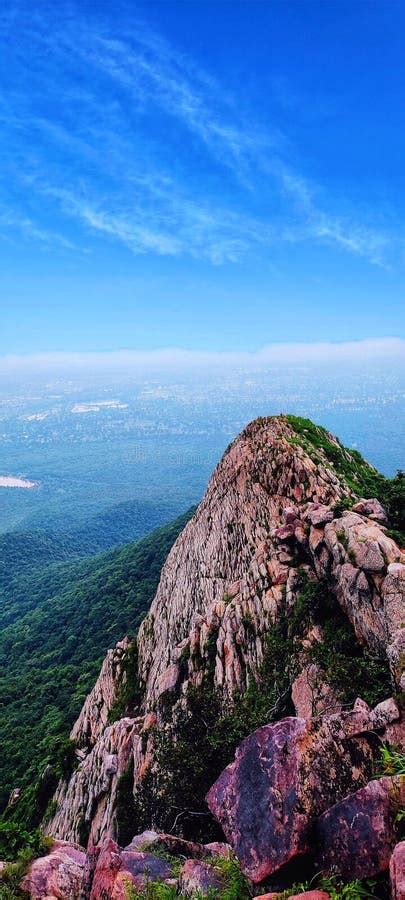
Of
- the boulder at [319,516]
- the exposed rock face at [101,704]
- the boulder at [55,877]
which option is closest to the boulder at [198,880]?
the boulder at [55,877]

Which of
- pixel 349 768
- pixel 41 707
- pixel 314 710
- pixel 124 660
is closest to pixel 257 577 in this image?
pixel 314 710

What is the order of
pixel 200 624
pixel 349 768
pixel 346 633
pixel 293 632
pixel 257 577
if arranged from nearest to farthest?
pixel 349 768
pixel 346 633
pixel 293 632
pixel 257 577
pixel 200 624

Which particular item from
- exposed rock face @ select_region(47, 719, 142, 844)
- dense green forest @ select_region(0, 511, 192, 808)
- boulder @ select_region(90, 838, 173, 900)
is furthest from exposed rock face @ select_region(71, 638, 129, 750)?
boulder @ select_region(90, 838, 173, 900)

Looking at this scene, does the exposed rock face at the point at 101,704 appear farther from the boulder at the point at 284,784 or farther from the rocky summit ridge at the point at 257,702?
the boulder at the point at 284,784

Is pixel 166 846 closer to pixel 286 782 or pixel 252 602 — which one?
pixel 286 782

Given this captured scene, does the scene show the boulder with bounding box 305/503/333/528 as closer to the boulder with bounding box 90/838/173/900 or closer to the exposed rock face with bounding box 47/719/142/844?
the boulder with bounding box 90/838/173/900

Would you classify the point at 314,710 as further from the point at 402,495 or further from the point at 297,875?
the point at 402,495
